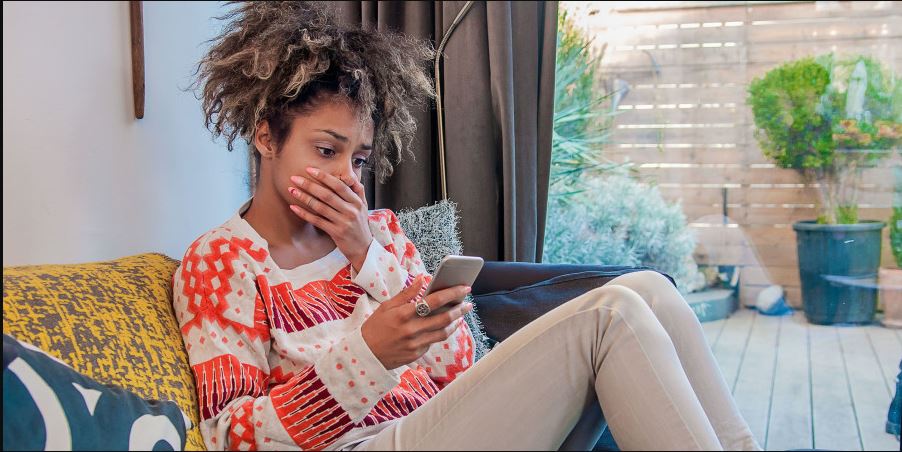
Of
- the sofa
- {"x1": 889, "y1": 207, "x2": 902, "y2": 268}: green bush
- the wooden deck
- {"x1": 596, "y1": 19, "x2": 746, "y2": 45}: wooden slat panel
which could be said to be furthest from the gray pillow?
{"x1": 889, "y1": 207, "x2": 902, "y2": 268}: green bush

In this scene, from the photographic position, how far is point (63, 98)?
2004 millimetres

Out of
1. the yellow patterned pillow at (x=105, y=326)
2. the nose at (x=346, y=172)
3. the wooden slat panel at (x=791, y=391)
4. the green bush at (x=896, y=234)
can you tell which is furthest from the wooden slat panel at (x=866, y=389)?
the yellow patterned pillow at (x=105, y=326)

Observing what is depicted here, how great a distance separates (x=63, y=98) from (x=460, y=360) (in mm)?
1147

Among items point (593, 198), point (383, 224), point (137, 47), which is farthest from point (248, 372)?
point (593, 198)

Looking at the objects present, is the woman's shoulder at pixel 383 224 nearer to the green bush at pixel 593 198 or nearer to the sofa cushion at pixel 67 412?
the sofa cushion at pixel 67 412

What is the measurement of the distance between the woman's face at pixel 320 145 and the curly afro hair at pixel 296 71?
0.06 ft

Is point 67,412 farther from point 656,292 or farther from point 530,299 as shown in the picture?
point 530,299

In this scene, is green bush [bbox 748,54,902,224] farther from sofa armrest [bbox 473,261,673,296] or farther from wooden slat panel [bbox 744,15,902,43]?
sofa armrest [bbox 473,261,673,296]

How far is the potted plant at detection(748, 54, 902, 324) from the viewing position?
231cm

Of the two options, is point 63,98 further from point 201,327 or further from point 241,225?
point 201,327

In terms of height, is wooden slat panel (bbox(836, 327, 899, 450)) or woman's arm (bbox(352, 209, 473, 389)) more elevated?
woman's arm (bbox(352, 209, 473, 389))

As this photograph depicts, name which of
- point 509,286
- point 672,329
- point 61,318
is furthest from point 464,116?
point 61,318

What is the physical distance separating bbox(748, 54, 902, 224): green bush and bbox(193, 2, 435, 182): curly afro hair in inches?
47.4

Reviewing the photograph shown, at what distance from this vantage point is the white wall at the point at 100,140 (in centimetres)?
191
